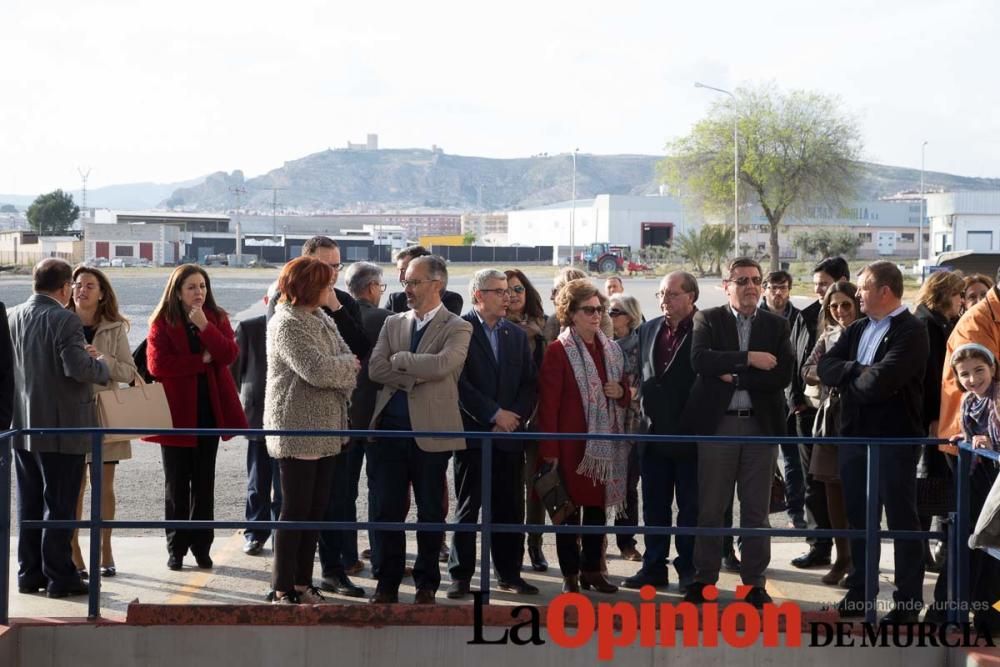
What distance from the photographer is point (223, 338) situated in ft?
24.4

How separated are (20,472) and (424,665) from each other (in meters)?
2.45

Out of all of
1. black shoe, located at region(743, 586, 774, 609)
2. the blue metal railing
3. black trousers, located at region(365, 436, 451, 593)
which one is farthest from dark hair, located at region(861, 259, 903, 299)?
black trousers, located at region(365, 436, 451, 593)

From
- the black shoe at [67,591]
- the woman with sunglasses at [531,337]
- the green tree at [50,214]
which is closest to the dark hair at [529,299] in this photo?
the woman with sunglasses at [531,337]

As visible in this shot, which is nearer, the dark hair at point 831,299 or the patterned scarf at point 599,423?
the patterned scarf at point 599,423

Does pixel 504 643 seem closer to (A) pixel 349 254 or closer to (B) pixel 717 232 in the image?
(B) pixel 717 232

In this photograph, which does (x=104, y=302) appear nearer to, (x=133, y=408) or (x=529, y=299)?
(x=133, y=408)

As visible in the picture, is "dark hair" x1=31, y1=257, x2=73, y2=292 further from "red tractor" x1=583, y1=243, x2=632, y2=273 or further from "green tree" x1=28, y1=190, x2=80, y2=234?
"green tree" x1=28, y1=190, x2=80, y2=234

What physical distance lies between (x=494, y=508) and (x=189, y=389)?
1972mm

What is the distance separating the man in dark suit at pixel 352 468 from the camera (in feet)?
→ 23.1

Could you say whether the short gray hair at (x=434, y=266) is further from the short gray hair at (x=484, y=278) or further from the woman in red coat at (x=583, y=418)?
the woman in red coat at (x=583, y=418)

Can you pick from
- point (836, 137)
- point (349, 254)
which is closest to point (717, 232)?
point (836, 137)

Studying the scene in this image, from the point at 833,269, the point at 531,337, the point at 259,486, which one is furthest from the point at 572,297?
the point at 833,269

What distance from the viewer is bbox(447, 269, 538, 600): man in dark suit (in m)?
6.88

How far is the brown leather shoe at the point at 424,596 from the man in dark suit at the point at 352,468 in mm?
406
